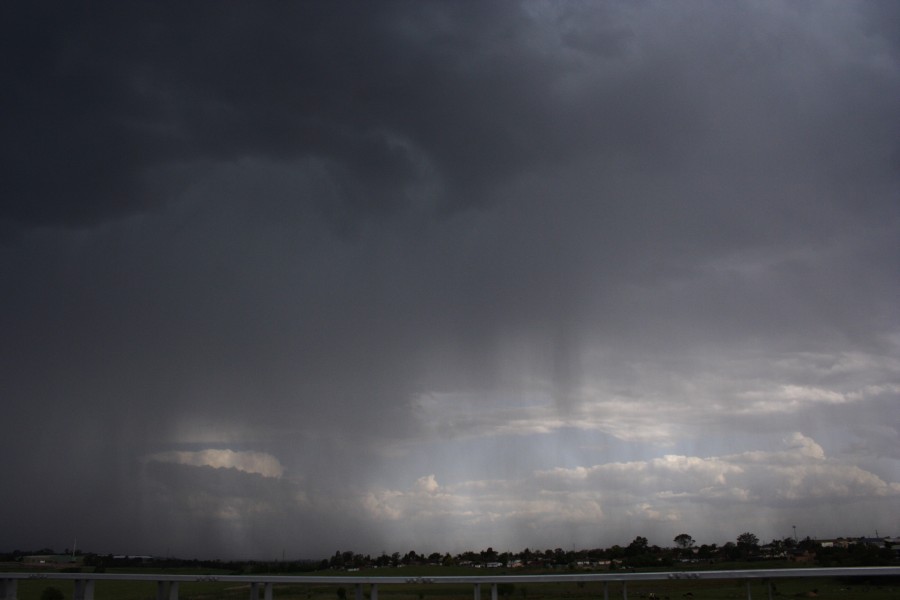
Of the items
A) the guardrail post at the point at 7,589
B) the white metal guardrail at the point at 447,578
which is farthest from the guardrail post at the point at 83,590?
the guardrail post at the point at 7,589

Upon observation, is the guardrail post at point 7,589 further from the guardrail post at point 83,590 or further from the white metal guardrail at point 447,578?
the guardrail post at point 83,590

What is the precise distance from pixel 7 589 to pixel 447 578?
9.07 metres

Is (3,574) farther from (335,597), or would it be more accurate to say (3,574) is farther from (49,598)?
(49,598)

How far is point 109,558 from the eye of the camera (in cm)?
11731

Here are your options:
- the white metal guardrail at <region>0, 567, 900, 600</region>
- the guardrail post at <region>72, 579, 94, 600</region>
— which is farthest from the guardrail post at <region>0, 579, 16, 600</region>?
the guardrail post at <region>72, 579, 94, 600</region>

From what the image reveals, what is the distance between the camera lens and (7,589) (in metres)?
14.6

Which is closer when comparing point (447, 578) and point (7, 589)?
point (447, 578)

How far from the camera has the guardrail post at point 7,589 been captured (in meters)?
14.6

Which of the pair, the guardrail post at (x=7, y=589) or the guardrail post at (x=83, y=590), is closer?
the guardrail post at (x=83, y=590)

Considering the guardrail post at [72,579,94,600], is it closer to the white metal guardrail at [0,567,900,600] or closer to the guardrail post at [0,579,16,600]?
the white metal guardrail at [0,567,900,600]

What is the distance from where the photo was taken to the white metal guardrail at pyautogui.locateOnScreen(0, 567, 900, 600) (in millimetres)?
11258

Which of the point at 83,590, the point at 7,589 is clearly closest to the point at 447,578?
the point at 83,590

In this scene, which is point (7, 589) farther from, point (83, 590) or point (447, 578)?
point (447, 578)

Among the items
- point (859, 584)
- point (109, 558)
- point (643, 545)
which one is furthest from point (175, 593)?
point (643, 545)
